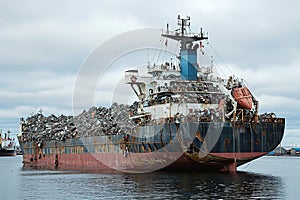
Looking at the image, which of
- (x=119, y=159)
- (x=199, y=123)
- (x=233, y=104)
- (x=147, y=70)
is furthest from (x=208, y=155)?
(x=147, y=70)

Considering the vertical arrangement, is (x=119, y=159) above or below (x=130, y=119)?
below

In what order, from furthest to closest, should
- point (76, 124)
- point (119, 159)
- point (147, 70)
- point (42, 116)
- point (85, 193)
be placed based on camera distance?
point (42, 116), point (76, 124), point (147, 70), point (119, 159), point (85, 193)

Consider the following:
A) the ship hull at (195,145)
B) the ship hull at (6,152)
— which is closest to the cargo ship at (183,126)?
the ship hull at (195,145)

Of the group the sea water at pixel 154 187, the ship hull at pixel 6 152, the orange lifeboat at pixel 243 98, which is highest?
the orange lifeboat at pixel 243 98

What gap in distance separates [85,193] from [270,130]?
1374 cm

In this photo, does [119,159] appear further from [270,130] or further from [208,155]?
[270,130]

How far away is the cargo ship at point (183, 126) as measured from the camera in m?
30.3

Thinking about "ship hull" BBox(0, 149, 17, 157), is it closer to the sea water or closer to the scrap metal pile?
the scrap metal pile

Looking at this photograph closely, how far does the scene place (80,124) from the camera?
48531mm

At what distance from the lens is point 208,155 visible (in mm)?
30109

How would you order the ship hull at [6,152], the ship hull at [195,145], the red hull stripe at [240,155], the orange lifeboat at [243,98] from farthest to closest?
the ship hull at [6,152] → the orange lifeboat at [243,98] → the red hull stripe at [240,155] → the ship hull at [195,145]

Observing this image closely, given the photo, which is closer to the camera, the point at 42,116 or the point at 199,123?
the point at 199,123

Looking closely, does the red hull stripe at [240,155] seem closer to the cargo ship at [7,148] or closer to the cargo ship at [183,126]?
the cargo ship at [183,126]

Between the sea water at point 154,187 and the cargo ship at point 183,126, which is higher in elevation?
the cargo ship at point 183,126
